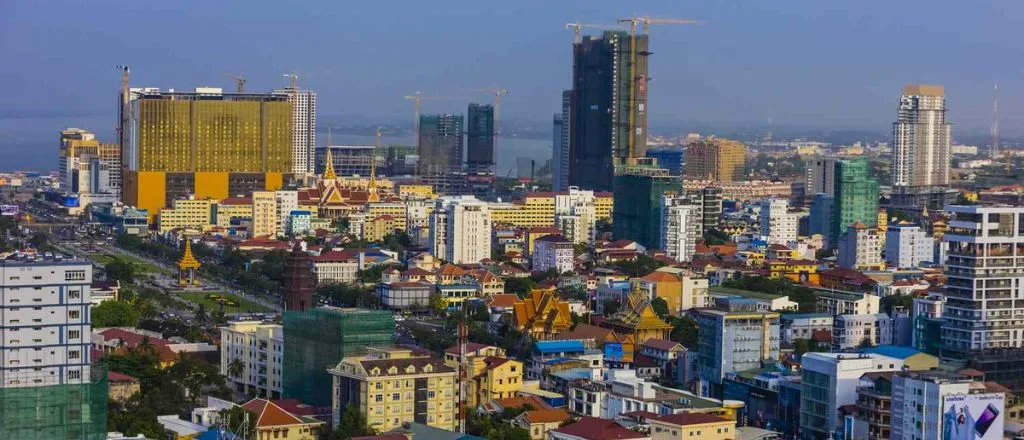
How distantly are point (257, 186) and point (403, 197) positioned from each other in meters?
3.76

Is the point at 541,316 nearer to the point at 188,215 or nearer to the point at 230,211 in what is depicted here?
the point at 230,211

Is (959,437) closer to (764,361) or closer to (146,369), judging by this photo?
(764,361)

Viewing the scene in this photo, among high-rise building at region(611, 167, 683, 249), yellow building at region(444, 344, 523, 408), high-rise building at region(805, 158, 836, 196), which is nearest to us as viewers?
yellow building at region(444, 344, 523, 408)

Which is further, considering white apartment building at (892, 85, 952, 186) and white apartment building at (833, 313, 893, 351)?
white apartment building at (892, 85, 952, 186)

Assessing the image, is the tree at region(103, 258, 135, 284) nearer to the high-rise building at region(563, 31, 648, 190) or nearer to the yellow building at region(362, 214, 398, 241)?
the yellow building at region(362, 214, 398, 241)

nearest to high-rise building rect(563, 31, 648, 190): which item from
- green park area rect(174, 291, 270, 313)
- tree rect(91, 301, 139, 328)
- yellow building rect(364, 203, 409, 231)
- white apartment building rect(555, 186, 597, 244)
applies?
white apartment building rect(555, 186, 597, 244)

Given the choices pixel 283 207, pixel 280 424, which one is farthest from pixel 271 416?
pixel 283 207

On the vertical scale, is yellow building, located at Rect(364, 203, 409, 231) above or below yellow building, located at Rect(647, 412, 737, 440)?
above

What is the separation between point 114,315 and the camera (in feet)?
89.8

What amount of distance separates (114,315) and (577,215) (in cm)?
1919

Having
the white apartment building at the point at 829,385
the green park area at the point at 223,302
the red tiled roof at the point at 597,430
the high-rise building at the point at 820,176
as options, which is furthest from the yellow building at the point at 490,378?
the high-rise building at the point at 820,176

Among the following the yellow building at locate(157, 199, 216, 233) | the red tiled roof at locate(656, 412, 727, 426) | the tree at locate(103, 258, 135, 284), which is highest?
the yellow building at locate(157, 199, 216, 233)

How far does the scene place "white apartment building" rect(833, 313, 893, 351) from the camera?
26281mm

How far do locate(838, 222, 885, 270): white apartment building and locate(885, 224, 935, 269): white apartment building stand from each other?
0.24m
